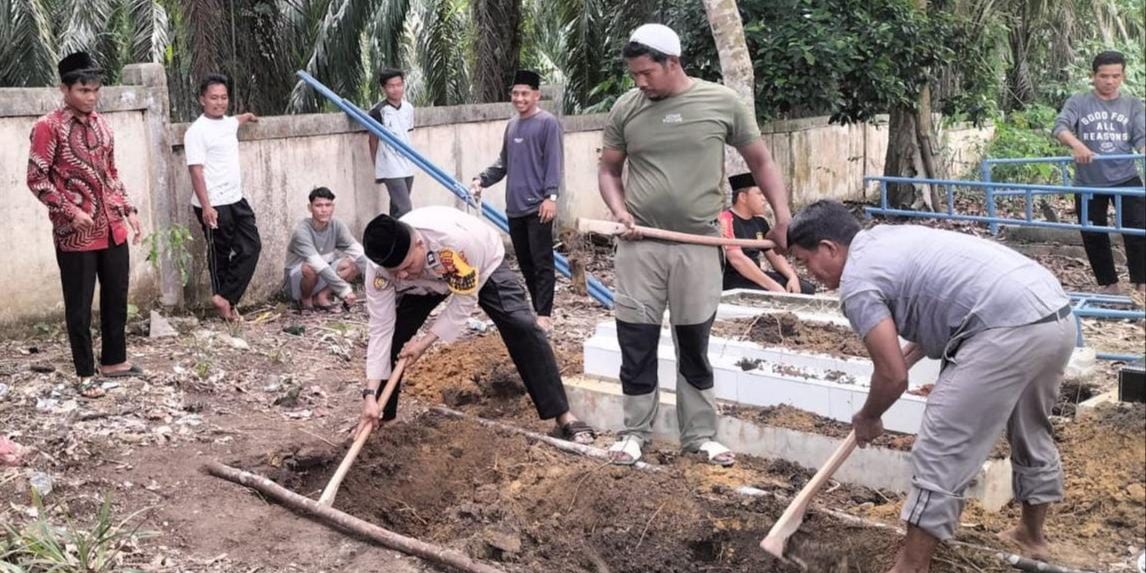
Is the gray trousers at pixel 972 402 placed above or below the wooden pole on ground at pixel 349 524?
above

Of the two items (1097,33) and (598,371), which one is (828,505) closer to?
(598,371)

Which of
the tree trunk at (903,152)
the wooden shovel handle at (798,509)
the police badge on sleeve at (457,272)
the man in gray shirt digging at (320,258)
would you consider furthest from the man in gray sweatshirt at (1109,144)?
the tree trunk at (903,152)

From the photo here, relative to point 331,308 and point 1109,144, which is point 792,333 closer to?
point 1109,144

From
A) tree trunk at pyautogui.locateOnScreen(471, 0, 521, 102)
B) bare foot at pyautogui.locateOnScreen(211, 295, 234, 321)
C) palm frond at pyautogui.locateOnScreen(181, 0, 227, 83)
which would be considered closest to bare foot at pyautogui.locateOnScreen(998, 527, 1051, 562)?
bare foot at pyautogui.locateOnScreen(211, 295, 234, 321)

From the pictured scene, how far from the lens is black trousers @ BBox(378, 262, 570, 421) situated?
5.66 meters

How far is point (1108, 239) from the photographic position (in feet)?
29.0

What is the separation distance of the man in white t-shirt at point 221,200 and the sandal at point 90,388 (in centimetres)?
192

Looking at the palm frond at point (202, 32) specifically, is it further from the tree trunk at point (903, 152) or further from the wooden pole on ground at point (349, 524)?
the tree trunk at point (903, 152)

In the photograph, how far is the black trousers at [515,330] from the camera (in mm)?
5664

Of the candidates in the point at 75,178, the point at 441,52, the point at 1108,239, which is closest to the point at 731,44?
the point at 1108,239

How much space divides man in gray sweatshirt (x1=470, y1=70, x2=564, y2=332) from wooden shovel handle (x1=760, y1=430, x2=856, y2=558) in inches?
165

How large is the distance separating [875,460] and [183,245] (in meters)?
5.63

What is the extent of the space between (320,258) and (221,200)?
1.01 meters

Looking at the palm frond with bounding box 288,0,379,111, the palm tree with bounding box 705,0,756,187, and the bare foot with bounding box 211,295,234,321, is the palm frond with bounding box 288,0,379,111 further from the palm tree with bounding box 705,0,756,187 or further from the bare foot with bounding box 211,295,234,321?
the palm tree with bounding box 705,0,756,187
